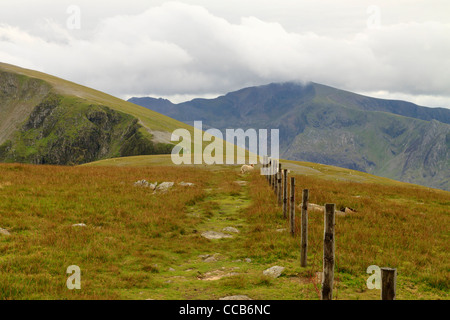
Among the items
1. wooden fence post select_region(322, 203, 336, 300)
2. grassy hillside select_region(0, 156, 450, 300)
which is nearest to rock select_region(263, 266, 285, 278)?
grassy hillside select_region(0, 156, 450, 300)

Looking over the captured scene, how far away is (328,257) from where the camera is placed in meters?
8.62

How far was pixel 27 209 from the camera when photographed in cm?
1645

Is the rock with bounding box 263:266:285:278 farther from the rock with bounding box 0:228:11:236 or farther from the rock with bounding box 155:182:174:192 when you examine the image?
the rock with bounding box 155:182:174:192

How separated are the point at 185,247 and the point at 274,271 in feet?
15.0

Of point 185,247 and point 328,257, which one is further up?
point 328,257

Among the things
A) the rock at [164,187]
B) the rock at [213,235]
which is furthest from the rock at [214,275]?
the rock at [164,187]

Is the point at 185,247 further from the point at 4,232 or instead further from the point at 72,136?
the point at 72,136

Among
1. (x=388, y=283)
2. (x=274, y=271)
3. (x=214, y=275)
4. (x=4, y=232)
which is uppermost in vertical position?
(x=388, y=283)

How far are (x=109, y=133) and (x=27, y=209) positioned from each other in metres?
182

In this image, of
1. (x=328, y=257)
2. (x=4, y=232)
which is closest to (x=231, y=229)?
(x=328, y=257)
